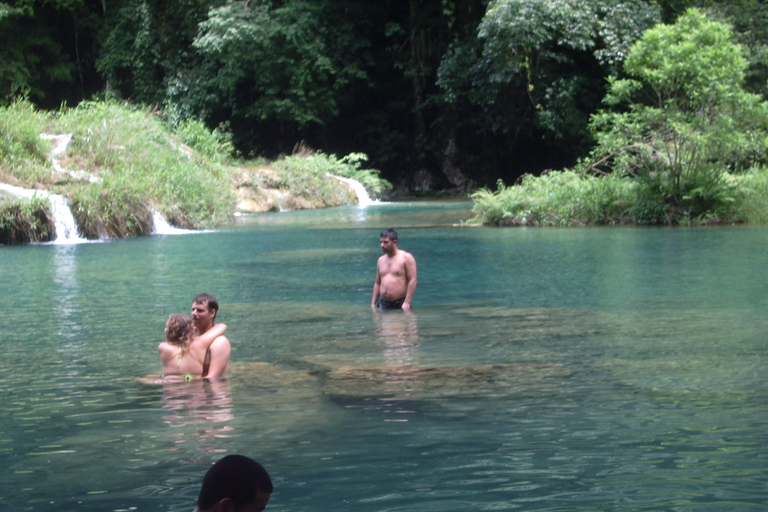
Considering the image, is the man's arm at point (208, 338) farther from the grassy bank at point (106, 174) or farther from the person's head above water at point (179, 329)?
the grassy bank at point (106, 174)

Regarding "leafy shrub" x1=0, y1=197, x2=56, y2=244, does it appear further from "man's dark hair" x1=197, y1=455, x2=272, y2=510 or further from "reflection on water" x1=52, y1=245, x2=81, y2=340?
"man's dark hair" x1=197, y1=455, x2=272, y2=510

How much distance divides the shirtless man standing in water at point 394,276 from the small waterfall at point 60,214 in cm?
1341

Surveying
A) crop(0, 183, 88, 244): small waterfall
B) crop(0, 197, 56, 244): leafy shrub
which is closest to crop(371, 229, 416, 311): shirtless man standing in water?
crop(0, 183, 88, 244): small waterfall

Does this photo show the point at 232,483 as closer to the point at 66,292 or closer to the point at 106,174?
the point at 66,292

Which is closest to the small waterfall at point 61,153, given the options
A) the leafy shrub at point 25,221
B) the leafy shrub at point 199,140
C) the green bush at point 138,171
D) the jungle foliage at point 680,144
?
the green bush at point 138,171

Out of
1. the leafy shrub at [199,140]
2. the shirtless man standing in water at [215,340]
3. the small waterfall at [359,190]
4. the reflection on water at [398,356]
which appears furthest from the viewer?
the small waterfall at [359,190]

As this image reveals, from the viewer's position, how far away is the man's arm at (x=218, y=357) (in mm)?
7621

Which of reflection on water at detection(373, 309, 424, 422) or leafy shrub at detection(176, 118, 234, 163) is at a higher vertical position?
leafy shrub at detection(176, 118, 234, 163)

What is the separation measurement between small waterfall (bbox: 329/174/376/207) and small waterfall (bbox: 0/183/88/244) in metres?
19.2

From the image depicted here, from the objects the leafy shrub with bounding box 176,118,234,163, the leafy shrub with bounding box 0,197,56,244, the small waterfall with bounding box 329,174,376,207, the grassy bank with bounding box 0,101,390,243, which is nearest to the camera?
the leafy shrub with bounding box 0,197,56,244

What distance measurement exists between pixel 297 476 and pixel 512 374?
3.02 meters

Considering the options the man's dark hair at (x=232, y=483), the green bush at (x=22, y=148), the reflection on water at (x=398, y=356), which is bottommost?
the reflection on water at (x=398, y=356)

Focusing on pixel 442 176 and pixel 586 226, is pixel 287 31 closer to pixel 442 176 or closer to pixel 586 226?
pixel 442 176

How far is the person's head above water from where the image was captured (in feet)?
25.0
